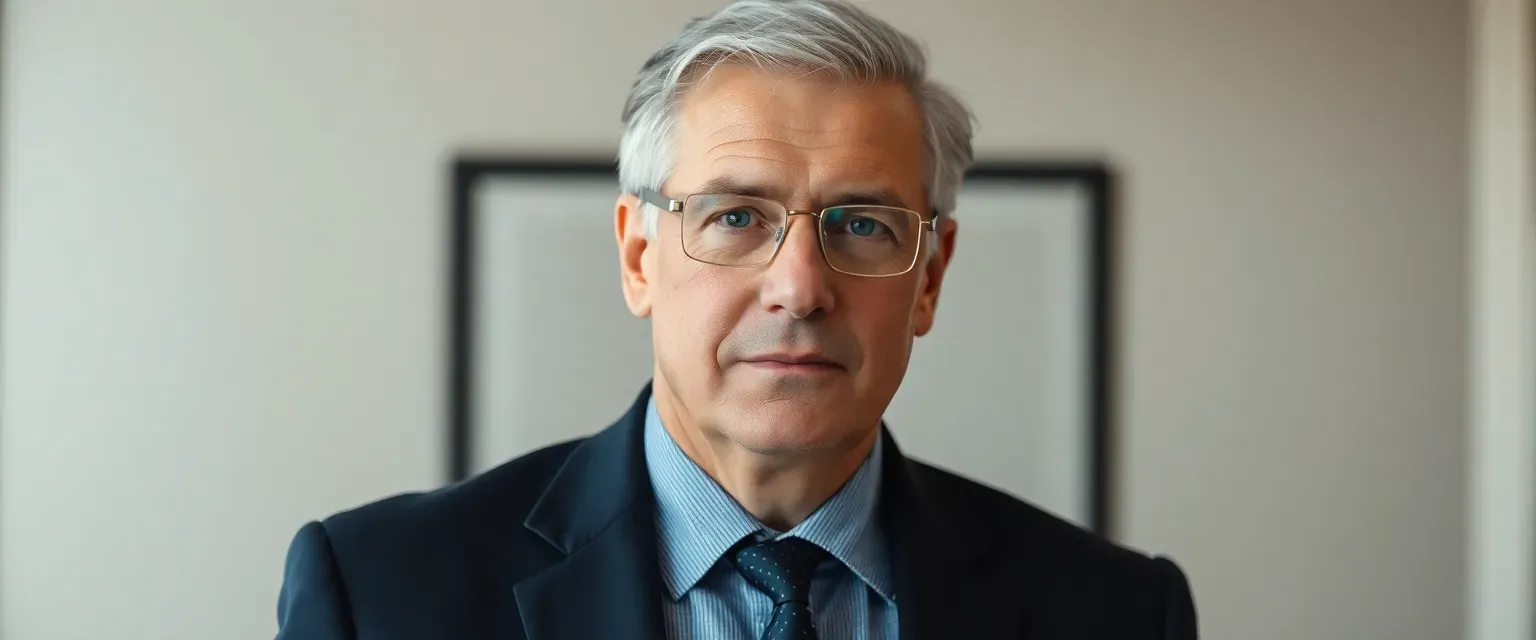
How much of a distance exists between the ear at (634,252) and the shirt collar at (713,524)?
0.45ft

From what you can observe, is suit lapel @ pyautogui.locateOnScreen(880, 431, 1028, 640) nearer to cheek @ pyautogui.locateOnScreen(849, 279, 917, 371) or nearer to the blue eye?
cheek @ pyautogui.locateOnScreen(849, 279, 917, 371)

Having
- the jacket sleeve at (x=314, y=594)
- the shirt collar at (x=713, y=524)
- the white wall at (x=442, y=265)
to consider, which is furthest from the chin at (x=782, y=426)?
the white wall at (x=442, y=265)

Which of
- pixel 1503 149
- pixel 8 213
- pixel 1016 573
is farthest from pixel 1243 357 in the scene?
pixel 8 213

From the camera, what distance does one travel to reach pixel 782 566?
1233 millimetres

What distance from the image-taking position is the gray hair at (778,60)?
48.2 inches

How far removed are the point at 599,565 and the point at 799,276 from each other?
355 mm

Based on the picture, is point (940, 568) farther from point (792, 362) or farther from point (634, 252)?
point (634, 252)

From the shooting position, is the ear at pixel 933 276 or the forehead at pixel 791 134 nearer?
the forehead at pixel 791 134

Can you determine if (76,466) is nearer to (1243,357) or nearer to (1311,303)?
(1243,357)

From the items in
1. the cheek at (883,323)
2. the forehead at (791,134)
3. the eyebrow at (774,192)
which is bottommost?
the cheek at (883,323)

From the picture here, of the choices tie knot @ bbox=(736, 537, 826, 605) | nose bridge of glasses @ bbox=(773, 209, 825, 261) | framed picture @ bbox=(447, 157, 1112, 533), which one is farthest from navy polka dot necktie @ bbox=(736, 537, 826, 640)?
framed picture @ bbox=(447, 157, 1112, 533)

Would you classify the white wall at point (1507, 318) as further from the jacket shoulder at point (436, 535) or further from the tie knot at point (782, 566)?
the jacket shoulder at point (436, 535)

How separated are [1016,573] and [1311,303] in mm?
1533

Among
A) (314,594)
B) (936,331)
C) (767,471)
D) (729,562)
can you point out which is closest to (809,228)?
(767,471)
